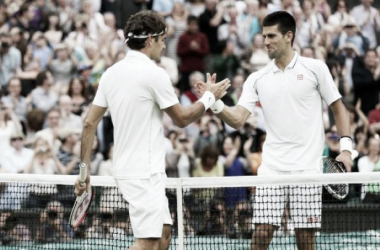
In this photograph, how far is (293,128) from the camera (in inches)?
363

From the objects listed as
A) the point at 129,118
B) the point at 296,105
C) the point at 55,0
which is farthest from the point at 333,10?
the point at 129,118

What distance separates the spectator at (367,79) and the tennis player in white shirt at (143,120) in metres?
9.70

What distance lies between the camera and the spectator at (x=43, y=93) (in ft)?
55.5

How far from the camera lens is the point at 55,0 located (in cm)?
1945

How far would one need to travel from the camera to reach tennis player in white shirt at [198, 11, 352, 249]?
30.1 ft

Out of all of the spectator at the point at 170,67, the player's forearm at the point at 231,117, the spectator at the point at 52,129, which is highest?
the spectator at the point at 170,67

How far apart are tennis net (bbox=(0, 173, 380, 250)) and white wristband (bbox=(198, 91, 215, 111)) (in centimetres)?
90

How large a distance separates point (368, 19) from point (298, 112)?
10.3 meters

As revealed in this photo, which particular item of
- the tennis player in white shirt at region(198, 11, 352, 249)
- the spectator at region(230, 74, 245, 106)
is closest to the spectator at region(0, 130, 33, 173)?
the spectator at region(230, 74, 245, 106)

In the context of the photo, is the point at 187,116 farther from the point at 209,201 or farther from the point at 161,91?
the point at 209,201

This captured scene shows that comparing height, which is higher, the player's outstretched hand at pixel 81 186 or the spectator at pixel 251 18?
the spectator at pixel 251 18

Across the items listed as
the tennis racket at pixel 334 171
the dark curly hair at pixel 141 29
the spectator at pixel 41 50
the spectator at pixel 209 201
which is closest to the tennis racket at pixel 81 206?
the dark curly hair at pixel 141 29

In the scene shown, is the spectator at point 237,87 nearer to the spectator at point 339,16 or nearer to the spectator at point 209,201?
the spectator at point 209,201

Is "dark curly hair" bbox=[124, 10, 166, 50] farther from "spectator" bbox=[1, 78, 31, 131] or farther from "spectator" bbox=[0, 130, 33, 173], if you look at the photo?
"spectator" bbox=[1, 78, 31, 131]
